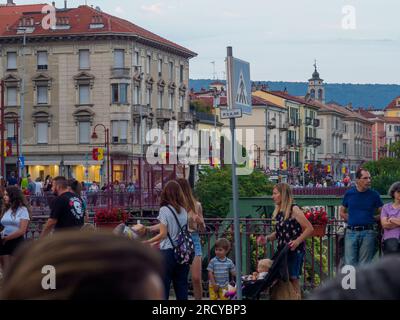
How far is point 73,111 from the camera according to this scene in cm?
9144

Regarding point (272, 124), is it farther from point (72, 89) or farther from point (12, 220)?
point (12, 220)

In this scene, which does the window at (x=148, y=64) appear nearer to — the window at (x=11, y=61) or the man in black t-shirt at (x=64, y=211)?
the window at (x=11, y=61)

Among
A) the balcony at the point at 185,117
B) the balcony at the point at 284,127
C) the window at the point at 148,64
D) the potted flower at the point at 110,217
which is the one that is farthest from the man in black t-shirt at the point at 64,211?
the balcony at the point at 284,127

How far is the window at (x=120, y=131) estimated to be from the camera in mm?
91125

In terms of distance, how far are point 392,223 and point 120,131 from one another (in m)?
79.5

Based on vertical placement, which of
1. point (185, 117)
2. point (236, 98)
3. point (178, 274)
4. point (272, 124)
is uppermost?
point (272, 124)

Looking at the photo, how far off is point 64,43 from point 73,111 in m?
5.55

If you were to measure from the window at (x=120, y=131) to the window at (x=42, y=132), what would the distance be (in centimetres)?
546

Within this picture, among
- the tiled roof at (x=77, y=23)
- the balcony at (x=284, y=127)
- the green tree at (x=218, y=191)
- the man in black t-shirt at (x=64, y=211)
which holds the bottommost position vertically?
the green tree at (x=218, y=191)

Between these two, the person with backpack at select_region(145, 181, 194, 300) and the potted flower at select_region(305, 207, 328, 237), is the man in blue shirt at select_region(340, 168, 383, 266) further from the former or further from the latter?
the person with backpack at select_region(145, 181, 194, 300)

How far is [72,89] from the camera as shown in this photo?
91812 millimetres

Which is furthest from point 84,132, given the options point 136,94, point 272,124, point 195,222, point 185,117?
point 195,222

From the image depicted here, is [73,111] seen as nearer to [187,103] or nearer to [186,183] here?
[187,103]
